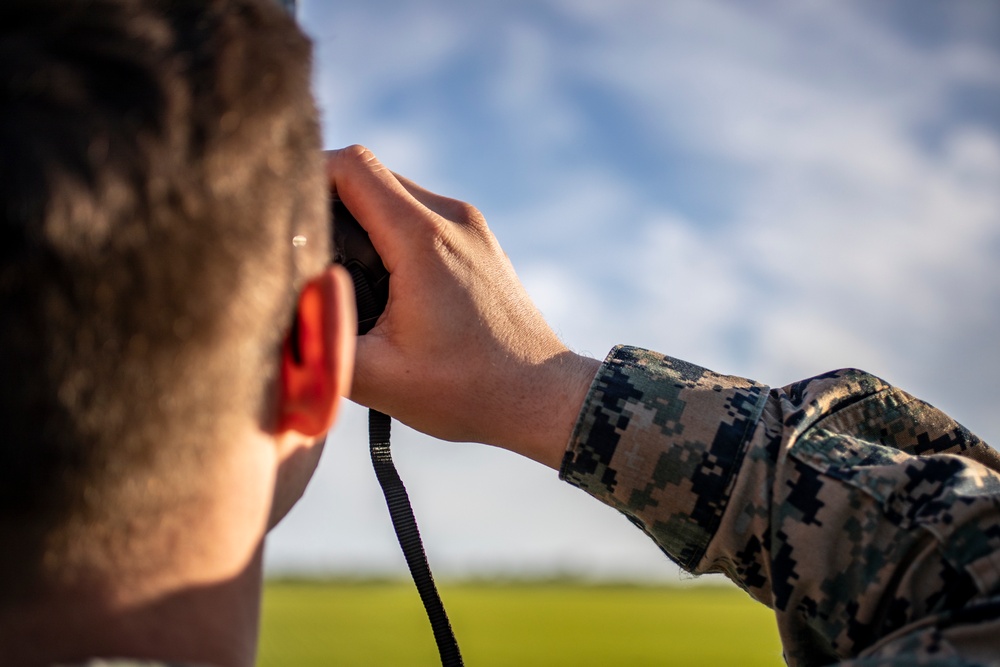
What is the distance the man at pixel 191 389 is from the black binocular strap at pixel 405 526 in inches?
21.9

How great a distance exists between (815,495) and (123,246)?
4.69 ft

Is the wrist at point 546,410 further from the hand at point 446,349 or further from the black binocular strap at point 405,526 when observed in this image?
the black binocular strap at point 405,526

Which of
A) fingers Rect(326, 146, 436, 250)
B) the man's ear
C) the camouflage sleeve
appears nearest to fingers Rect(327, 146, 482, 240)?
fingers Rect(326, 146, 436, 250)

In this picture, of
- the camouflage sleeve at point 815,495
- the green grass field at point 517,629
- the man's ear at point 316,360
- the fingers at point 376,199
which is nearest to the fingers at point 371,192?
the fingers at point 376,199

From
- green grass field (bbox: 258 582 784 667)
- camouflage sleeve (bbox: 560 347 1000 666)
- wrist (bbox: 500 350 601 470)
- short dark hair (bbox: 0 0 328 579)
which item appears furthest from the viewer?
green grass field (bbox: 258 582 784 667)

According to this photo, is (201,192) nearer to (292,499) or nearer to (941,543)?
(292,499)

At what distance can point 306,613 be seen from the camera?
33312 millimetres

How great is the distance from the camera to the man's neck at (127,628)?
1128mm

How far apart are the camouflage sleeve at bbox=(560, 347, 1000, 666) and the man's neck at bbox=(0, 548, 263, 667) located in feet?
3.24

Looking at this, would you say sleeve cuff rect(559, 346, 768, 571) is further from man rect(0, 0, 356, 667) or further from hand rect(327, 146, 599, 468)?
man rect(0, 0, 356, 667)

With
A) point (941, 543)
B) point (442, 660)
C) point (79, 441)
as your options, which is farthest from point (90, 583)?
point (941, 543)

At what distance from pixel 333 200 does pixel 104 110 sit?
1126 mm

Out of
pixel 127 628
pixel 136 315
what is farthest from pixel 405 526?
pixel 136 315

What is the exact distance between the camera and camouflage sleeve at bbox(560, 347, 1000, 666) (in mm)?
1674
